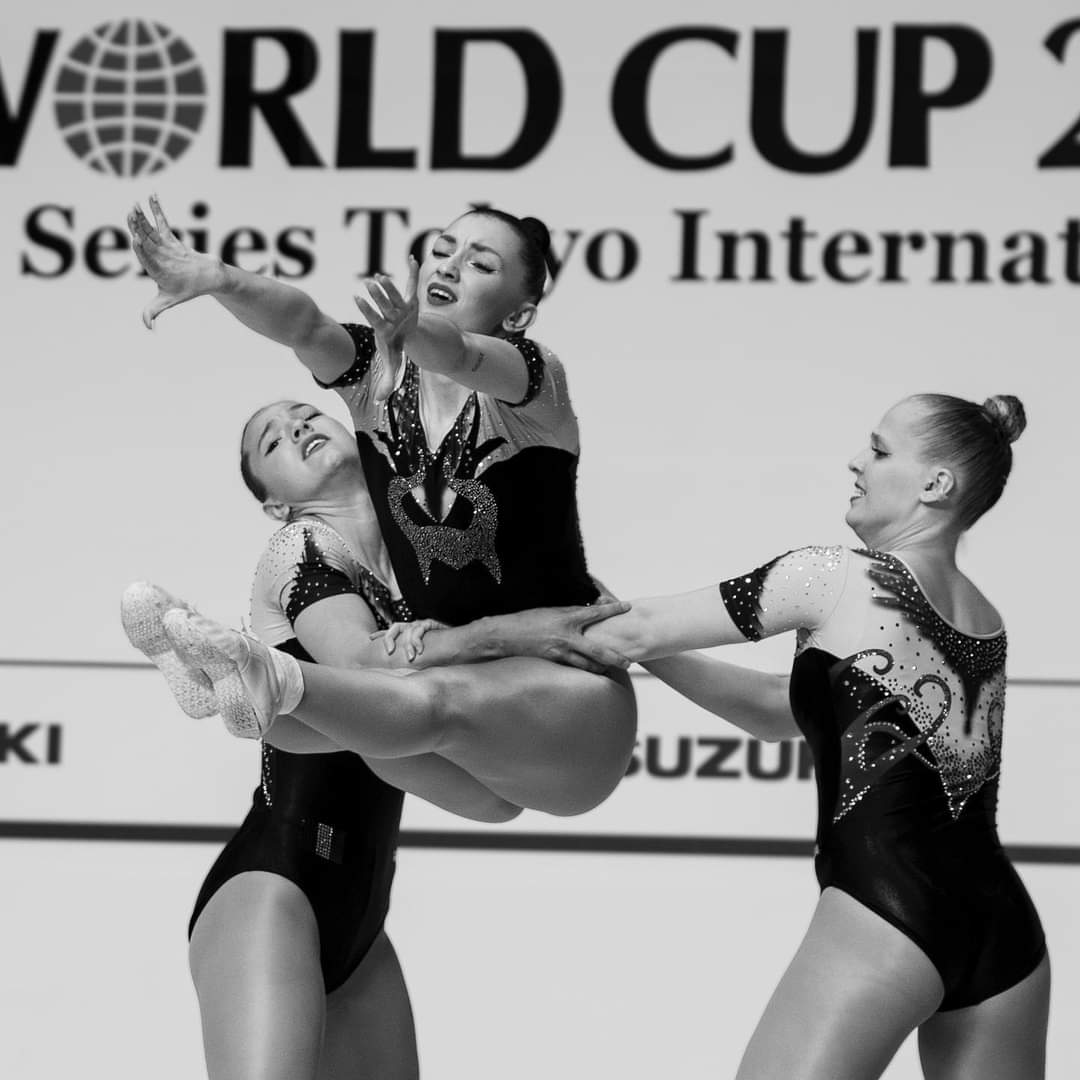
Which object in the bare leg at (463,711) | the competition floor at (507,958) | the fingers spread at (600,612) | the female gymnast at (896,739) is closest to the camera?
the bare leg at (463,711)

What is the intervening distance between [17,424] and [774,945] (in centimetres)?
229

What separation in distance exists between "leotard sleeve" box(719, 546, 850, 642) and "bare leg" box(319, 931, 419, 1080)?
97 centimetres

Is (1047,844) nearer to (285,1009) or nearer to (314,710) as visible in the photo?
(285,1009)

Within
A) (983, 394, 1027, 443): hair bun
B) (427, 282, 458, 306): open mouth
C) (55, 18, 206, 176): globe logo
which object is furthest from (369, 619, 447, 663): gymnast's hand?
(55, 18, 206, 176): globe logo

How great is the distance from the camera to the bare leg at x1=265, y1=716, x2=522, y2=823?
2.95m

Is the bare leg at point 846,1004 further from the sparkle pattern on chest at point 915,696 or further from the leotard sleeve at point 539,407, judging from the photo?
the leotard sleeve at point 539,407

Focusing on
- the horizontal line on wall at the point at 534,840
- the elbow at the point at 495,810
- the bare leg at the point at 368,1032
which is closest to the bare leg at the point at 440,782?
the elbow at the point at 495,810

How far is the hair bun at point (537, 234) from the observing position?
305 centimetres

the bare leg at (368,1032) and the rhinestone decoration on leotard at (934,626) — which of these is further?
the bare leg at (368,1032)

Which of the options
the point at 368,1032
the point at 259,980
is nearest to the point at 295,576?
the point at 259,980

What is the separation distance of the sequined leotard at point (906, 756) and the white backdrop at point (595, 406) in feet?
5.70

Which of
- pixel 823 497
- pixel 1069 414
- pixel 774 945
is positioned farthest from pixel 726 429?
pixel 774 945

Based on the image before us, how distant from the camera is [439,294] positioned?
2979 millimetres

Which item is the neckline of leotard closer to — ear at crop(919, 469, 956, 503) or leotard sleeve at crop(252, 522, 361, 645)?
ear at crop(919, 469, 956, 503)
